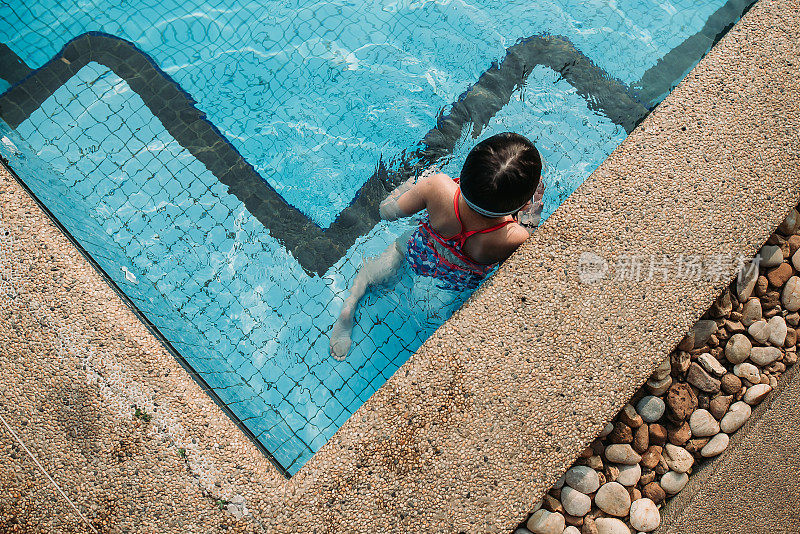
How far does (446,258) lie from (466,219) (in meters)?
0.42

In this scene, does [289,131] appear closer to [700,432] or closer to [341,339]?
[341,339]

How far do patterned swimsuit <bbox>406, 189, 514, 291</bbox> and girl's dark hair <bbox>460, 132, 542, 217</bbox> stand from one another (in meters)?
0.37

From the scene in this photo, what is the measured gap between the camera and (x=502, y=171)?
1976 mm

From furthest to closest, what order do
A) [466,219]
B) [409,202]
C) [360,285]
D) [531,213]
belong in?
[360,285] < [531,213] < [409,202] < [466,219]

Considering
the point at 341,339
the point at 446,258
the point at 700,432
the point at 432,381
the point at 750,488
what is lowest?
the point at 750,488

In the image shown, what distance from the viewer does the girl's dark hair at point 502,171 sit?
1979mm

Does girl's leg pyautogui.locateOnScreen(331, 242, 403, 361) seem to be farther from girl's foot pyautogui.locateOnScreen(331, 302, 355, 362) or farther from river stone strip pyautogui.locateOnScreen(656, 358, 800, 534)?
river stone strip pyautogui.locateOnScreen(656, 358, 800, 534)

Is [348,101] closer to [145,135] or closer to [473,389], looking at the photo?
[145,135]

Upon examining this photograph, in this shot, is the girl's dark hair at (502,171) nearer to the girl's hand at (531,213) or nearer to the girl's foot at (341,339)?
the girl's hand at (531,213)

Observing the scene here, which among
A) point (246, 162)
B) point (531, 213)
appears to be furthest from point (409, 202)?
point (246, 162)

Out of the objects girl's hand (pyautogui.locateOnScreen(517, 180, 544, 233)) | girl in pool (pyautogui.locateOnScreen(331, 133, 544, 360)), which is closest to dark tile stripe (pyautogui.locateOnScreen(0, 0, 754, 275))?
girl in pool (pyautogui.locateOnScreen(331, 133, 544, 360))

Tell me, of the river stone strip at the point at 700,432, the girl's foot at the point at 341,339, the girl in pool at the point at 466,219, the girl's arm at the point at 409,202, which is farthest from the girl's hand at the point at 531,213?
the girl's foot at the point at 341,339

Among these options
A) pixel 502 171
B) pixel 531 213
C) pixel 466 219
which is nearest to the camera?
pixel 502 171

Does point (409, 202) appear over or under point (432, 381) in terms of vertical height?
over
